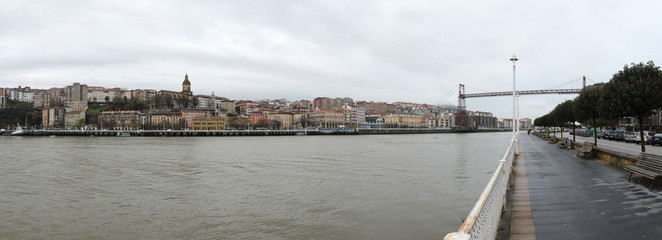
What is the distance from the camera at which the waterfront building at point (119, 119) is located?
417ft

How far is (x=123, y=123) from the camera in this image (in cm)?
12925

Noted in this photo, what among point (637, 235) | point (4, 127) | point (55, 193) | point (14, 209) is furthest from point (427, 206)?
point (4, 127)

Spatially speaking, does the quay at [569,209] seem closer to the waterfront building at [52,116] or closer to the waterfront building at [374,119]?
the waterfront building at [374,119]

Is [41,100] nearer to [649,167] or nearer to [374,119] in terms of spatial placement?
[374,119]

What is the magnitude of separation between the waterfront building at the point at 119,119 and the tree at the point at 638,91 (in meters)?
136

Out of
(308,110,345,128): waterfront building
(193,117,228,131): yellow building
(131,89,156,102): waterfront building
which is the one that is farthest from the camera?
(131,89,156,102): waterfront building

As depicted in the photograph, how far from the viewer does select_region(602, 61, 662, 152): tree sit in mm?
10719

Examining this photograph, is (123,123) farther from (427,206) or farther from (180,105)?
(427,206)

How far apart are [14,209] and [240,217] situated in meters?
6.61

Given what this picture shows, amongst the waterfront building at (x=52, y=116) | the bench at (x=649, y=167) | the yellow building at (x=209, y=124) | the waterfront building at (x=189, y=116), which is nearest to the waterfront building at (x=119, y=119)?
the waterfront building at (x=52, y=116)

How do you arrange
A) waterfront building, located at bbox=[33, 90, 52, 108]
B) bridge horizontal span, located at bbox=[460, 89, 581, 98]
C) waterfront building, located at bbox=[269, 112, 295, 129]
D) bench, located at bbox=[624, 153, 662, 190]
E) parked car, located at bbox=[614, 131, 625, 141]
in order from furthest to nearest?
1. waterfront building, located at bbox=[33, 90, 52, 108]
2. waterfront building, located at bbox=[269, 112, 295, 129]
3. bridge horizontal span, located at bbox=[460, 89, 581, 98]
4. parked car, located at bbox=[614, 131, 625, 141]
5. bench, located at bbox=[624, 153, 662, 190]

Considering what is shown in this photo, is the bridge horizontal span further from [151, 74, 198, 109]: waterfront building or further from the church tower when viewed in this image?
the church tower

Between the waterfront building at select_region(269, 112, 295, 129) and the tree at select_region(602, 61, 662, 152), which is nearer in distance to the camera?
the tree at select_region(602, 61, 662, 152)

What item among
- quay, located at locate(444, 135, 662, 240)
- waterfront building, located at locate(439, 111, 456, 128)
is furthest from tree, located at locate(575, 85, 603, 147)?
waterfront building, located at locate(439, 111, 456, 128)
